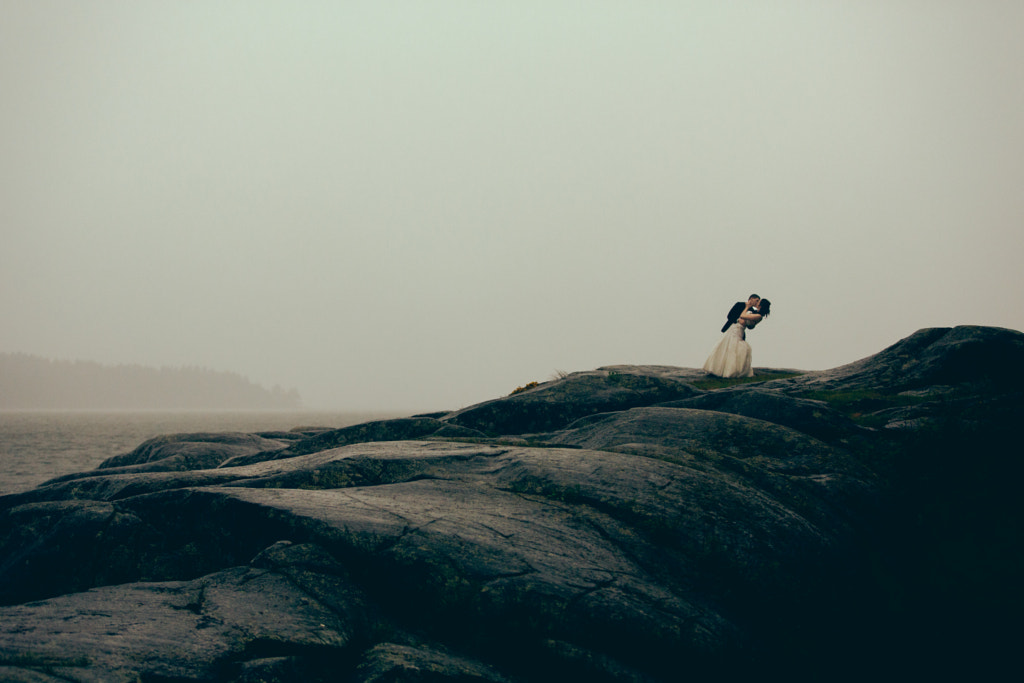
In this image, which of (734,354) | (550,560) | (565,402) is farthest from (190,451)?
(734,354)

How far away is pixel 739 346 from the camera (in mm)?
26000

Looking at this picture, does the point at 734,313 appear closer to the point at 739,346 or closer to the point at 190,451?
the point at 739,346

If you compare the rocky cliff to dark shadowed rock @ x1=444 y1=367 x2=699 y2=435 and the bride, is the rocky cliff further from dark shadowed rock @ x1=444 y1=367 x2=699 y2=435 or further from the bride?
the bride

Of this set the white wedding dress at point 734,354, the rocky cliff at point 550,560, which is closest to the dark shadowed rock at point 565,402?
the rocky cliff at point 550,560

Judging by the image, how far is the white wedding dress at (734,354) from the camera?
26016mm

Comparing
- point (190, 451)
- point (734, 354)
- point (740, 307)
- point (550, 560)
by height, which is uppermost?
point (740, 307)

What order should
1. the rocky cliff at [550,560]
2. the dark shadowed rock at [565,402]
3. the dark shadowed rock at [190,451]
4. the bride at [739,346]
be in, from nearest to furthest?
1. the rocky cliff at [550,560]
2. the dark shadowed rock at [190,451]
3. the dark shadowed rock at [565,402]
4. the bride at [739,346]

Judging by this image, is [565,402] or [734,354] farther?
A: [734,354]

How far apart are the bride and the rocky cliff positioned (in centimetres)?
1041

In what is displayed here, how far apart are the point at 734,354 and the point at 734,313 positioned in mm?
1789

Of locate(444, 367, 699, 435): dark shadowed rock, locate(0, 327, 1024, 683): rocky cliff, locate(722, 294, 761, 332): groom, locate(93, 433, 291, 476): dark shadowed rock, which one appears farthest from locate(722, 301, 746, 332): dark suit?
locate(93, 433, 291, 476): dark shadowed rock

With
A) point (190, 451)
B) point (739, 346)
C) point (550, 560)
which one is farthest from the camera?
point (739, 346)

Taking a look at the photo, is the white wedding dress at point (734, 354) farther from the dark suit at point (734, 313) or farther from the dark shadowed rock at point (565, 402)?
the dark shadowed rock at point (565, 402)

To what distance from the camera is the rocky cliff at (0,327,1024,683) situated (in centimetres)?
707
